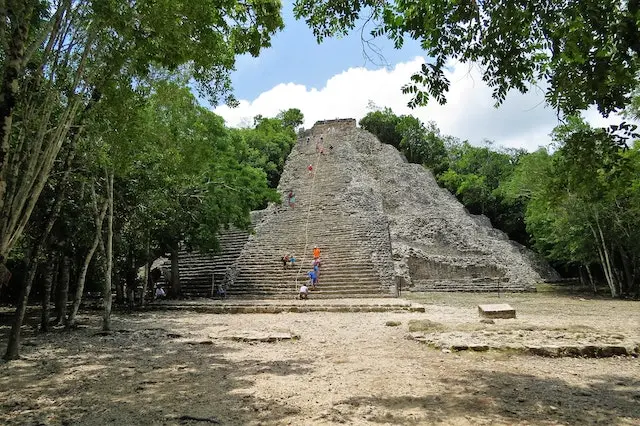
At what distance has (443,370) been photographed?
5.46 metres

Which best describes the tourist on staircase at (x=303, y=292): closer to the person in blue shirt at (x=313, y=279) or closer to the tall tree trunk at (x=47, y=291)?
the person in blue shirt at (x=313, y=279)

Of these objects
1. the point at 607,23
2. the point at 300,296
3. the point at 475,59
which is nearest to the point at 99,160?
the point at 475,59

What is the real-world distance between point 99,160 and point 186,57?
3631 millimetres

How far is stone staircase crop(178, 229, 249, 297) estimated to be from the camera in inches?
776

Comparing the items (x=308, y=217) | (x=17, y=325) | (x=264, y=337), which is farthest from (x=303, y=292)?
(x=17, y=325)

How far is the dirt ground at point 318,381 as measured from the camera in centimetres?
396

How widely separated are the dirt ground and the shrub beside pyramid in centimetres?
975

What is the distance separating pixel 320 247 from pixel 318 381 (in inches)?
635

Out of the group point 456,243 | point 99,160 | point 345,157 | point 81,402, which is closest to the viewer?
point 81,402

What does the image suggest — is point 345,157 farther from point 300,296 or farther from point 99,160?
point 99,160

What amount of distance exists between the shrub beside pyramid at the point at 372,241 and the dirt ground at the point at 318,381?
384 inches

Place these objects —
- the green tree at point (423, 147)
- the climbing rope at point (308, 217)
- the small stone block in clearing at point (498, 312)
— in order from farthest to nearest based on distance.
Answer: the green tree at point (423, 147), the climbing rope at point (308, 217), the small stone block in clearing at point (498, 312)

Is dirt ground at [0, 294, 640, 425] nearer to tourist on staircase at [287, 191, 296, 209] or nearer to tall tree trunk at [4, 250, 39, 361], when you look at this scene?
tall tree trunk at [4, 250, 39, 361]

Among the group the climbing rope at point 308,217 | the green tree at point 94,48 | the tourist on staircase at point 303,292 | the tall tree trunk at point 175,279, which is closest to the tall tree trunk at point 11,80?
the green tree at point 94,48
